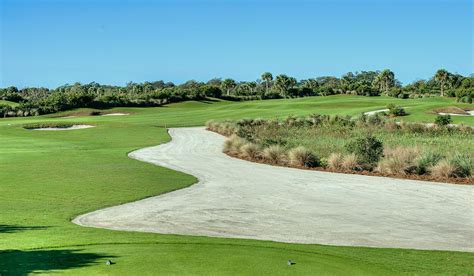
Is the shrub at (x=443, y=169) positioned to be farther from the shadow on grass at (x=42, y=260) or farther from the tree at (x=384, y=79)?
the tree at (x=384, y=79)

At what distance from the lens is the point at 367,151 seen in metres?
25.1

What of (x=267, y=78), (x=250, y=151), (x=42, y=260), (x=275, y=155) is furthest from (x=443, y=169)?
(x=267, y=78)

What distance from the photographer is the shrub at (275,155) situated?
27109 millimetres

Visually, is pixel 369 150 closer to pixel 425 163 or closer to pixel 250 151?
pixel 425 163

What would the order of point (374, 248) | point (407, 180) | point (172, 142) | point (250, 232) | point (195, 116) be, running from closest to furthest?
point (374, 248) < point (250, 232) < point (407, 180) < point (172, 142) < point (195, 116)

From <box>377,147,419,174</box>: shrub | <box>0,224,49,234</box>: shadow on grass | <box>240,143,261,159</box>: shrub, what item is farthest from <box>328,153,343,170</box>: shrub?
<box>0,224,49,234</box>: shadow on grass

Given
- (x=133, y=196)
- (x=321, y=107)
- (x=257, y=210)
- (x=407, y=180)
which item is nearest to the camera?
(x=257, y=210)

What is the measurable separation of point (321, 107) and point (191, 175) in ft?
170

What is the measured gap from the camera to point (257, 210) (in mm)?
15359

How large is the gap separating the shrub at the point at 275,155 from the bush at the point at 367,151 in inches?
124

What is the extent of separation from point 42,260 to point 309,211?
8741mm

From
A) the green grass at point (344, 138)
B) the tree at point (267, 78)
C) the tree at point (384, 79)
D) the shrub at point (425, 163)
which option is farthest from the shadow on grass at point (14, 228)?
the tree at point (267, 78)

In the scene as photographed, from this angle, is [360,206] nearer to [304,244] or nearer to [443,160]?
[304,244]

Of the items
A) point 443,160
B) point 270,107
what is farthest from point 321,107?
point 443,160
